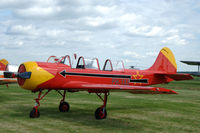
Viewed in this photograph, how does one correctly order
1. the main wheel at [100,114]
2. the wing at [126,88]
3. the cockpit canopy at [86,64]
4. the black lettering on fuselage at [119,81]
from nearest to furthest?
the wing at [126,88]
the main wheel at [100,114]
the cockpit canopy at [86,64]
the black lettering on fuselage at [119,81]

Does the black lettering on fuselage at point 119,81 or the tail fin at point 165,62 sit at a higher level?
the tail fin at point 165,62

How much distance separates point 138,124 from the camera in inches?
326

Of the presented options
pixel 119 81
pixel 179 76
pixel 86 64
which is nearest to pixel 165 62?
pixel 179 76

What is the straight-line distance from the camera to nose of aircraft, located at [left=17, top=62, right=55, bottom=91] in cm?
868

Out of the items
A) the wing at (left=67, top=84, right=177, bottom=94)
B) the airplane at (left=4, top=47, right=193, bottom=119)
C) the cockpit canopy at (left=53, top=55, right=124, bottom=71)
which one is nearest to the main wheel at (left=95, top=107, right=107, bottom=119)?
the airplane at (left=4, top=47, right=193, bottom=119)

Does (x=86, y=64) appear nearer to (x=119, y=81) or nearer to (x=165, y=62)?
(x=119, y=81)

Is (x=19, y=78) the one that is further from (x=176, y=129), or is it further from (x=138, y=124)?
(x=176, y=129)

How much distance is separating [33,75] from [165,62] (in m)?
8.52

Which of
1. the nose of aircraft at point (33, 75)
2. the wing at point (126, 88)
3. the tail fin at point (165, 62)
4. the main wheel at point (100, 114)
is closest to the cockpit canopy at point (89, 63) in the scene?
the nose of aircraft at point (33, 75)

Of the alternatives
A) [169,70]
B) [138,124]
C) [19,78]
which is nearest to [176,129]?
[138,124]

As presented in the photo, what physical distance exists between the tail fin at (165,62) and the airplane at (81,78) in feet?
5.36

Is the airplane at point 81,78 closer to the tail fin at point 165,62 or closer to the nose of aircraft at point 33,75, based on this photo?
the nose of aircraft at point 33,75

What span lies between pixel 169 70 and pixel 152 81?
2.06 m

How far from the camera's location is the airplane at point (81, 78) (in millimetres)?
8688
